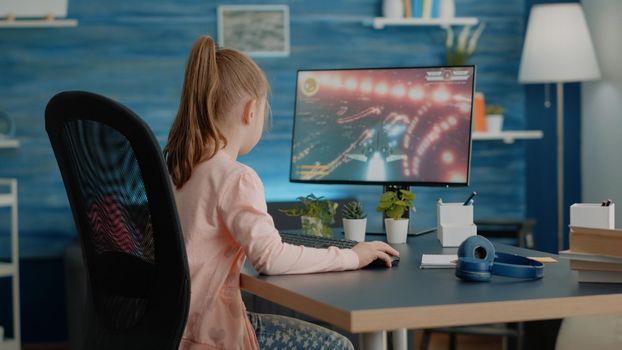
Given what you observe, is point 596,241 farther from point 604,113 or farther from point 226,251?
point 604,113

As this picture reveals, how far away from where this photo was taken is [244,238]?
6.12ft

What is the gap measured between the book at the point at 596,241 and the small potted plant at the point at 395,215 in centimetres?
81

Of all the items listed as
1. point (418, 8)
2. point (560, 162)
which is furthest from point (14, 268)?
point (560, 162)

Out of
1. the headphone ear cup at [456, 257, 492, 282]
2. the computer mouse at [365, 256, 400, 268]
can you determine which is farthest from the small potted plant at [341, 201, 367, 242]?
the headphone ear cup at [456, 257, 492, 282]

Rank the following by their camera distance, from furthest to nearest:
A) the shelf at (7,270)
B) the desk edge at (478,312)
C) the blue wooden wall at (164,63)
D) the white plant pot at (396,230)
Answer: the blue wooden wall at (164,63) < the shelf at (7,270) < the white plant pot at (396,230) < the desk edge at (478,312)

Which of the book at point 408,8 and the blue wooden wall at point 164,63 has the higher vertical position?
the book at point 408,8

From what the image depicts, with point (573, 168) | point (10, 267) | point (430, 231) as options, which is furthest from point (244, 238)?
point (573, 168)

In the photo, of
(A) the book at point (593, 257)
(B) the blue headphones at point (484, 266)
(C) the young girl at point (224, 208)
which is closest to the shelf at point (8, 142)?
(C) the young girl at point (224, 208)

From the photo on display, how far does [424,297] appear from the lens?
1.63 meters

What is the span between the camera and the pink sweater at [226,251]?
6.16 ft

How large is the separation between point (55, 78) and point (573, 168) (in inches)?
104

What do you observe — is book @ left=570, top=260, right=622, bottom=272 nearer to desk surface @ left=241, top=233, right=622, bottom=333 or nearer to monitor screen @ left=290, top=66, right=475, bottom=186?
desk surface @ left=241, top=233, right=622, bottom=333

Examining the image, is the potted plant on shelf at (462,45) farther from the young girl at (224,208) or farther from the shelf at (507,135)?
the young girl at (224,208)

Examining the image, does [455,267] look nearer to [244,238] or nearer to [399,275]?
[399,275]
